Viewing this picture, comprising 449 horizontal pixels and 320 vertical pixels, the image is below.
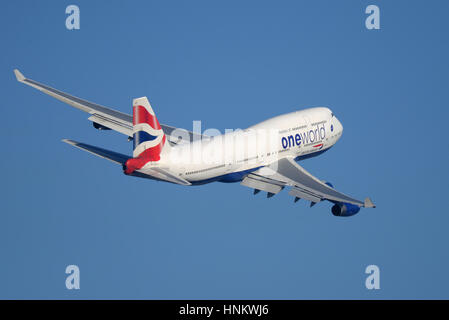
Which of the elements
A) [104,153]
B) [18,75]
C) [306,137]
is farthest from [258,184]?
[18,75]

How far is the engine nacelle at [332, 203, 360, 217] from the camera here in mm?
85000

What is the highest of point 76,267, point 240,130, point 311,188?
point 240,130

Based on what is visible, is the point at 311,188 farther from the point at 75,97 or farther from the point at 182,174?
the point at 75,97

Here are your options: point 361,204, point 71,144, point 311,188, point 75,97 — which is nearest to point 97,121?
point 75,97

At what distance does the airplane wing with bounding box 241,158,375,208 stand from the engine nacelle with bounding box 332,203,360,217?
3.21 ft

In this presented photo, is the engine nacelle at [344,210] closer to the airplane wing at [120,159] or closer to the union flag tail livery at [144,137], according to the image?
the airplane wing at [120,159]

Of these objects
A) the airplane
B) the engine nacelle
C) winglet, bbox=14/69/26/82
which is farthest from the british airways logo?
winglet, bbox=14/69/26/82

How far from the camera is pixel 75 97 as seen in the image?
316 feet

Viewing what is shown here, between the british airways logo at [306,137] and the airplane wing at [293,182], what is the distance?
1599mm

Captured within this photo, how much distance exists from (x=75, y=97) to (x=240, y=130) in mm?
16794

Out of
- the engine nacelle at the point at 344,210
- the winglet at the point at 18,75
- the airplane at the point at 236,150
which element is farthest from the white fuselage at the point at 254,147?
the winglet at the point at 18,75

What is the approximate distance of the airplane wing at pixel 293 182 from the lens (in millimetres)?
84938

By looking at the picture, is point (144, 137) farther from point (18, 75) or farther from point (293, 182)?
point (18, 75)

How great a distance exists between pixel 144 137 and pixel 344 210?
1810cm
